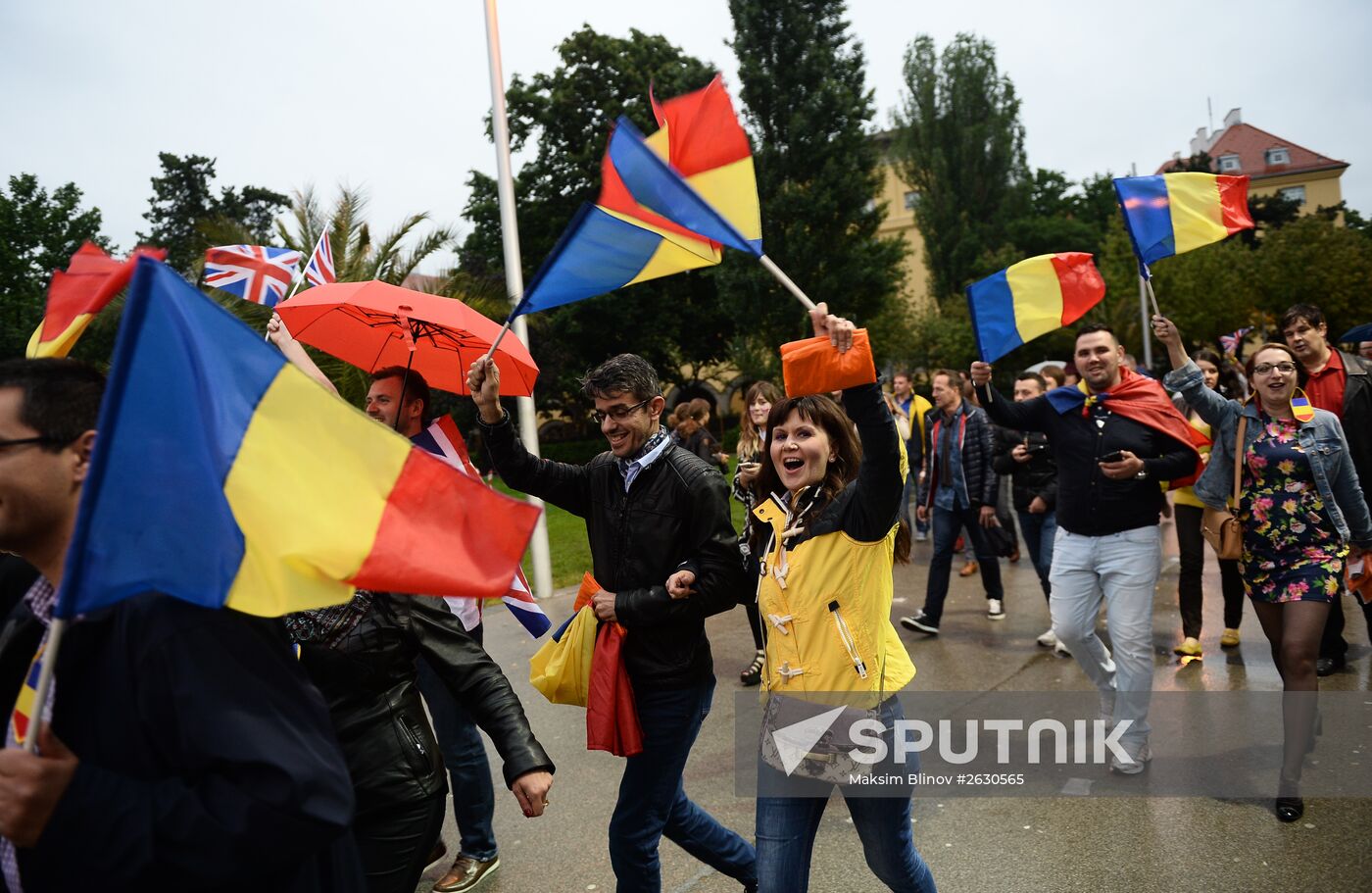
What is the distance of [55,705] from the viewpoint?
1411 mm

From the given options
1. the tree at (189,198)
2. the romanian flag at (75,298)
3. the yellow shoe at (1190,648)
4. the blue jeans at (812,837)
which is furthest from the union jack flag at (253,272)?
the tree at (189,198)

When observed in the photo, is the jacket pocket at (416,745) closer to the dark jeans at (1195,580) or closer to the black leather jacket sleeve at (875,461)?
the black leather jacket sleeve at (875,461)

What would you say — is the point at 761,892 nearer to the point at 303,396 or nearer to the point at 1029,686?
the point at 303,396

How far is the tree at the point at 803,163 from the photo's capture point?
2845 centimetres

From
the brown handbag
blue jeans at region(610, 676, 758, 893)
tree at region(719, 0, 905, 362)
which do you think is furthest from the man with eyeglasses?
tree at region(719, 0, 905, 362)

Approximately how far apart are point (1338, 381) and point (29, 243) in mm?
35506

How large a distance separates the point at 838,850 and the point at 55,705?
3.19 meters

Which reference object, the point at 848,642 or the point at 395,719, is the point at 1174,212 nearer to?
the point at 848,642

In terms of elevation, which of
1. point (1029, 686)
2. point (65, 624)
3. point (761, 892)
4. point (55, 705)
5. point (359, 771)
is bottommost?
point (1029, 686)

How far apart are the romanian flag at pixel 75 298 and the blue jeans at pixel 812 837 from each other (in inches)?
86.2

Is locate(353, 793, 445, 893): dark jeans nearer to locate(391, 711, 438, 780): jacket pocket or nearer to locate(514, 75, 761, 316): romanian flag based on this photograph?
locate(391, 711, 438, 780): jacket pocket

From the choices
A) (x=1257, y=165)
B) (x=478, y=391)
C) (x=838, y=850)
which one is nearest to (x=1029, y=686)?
(x=838, y=850)

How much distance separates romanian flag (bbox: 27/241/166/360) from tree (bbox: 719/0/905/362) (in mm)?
26283

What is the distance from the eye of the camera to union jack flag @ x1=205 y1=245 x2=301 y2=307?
14.4 feet
